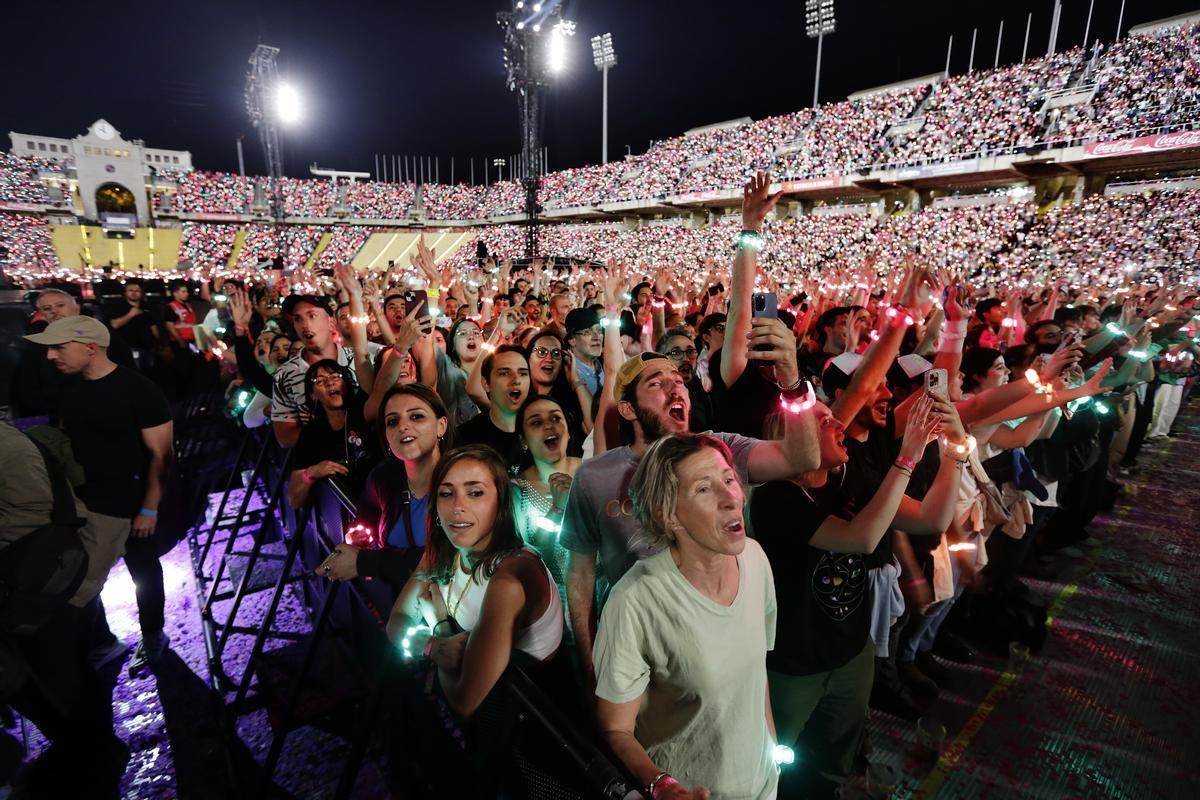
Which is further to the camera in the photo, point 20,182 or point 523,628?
point 20,182

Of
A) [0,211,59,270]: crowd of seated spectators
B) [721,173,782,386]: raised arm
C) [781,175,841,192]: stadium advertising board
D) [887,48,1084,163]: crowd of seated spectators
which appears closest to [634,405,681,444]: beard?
[721,173,782,386]: raised arm

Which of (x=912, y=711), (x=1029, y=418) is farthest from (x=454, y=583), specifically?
(x=1029, y=418)

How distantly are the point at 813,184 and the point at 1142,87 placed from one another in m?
12.3

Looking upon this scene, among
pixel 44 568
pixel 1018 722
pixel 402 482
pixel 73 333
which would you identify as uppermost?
pixel 73 333

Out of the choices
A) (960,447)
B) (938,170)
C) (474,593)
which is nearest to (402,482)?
(474,593)

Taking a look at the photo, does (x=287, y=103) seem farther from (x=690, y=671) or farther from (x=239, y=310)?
(x=690, y=671)

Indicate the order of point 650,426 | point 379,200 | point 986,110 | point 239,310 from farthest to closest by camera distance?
point 379,200 < point 986,110 < point 239,310 < point 650,426

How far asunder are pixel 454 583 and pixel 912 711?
111 inches

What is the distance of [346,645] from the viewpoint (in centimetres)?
396

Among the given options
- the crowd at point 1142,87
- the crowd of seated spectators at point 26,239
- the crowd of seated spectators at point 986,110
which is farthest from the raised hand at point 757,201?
the crowd of seated spectators at point 26,239

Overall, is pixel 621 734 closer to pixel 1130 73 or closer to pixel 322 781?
pixel 322 781

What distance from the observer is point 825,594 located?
6.97ft

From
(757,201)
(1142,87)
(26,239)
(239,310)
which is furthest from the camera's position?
(26,239)

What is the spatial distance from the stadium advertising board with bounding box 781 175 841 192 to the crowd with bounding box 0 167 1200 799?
2565cm
